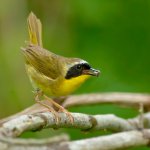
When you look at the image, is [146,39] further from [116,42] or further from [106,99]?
[106,99]

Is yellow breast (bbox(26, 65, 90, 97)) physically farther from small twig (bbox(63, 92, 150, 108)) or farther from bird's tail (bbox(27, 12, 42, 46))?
bird's tail (bbox(27, 12, 42, 46))

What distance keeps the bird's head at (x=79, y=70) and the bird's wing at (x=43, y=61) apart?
10 centimetres

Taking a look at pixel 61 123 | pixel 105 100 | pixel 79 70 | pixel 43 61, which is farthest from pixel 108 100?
pixel 61 123

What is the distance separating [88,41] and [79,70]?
1.86 m

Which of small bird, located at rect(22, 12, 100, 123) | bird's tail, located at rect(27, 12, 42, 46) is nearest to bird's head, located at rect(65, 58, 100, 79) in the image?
small bird, located at rect(22, 12, 100, 123)

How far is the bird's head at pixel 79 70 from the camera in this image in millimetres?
3496

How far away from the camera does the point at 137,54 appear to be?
5531mm

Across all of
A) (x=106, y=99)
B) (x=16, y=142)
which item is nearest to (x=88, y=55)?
(x=106, y=99)

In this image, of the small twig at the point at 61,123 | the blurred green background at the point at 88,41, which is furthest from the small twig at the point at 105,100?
the blurred green background at the point at 88,41

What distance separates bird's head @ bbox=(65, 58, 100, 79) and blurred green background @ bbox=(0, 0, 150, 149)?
1.26 metres

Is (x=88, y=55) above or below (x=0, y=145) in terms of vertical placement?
above

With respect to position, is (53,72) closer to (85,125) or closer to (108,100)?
(108,100)

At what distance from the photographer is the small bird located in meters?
3.51

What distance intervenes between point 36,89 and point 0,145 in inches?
61.7
